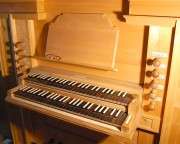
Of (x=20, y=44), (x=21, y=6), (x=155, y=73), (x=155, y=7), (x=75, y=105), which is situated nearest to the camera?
(x=155, y=7)

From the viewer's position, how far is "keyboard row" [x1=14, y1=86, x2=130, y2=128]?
1.37m

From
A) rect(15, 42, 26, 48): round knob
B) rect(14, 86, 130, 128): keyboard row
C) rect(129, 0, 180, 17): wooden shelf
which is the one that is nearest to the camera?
rect(129, 0, 180, 17): wooden shelf

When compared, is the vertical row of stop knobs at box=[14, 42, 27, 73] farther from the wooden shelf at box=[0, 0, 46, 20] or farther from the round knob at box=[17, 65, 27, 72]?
the wooden shelf at box=[0, 0, 46, 20]

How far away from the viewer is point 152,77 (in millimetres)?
1509

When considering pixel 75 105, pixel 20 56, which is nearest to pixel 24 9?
pixel 20 56

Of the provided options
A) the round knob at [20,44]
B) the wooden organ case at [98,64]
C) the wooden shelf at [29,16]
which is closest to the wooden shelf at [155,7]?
the wooden organ case at [98,64]

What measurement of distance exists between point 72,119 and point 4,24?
4.32 ft

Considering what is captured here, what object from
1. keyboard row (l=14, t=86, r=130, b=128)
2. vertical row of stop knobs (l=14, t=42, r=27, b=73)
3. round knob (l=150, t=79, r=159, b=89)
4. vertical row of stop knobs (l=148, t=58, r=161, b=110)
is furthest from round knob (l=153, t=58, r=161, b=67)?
vertical row of stop knobs (l=14, t=42, r=27, b=73)

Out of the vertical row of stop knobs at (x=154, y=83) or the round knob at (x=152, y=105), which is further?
the round knob at (x=152, y=105)

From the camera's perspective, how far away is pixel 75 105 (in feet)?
5.01

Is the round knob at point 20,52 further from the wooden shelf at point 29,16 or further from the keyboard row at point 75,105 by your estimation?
the keyboard row at point 75,105

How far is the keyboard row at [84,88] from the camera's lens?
148 cm

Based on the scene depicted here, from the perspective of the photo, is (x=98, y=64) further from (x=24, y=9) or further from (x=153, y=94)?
(x=24, y=9)

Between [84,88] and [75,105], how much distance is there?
17cm
